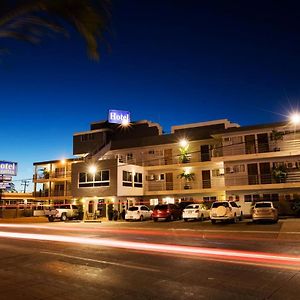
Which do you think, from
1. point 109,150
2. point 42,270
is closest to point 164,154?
point 109,150

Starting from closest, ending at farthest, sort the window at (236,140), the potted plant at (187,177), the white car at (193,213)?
the white car at (193,213), the window at (236,140), the potted plant at (187,177)

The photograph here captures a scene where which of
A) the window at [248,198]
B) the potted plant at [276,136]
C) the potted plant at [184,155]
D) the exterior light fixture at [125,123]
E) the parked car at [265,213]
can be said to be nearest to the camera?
the parked car at [265,213]

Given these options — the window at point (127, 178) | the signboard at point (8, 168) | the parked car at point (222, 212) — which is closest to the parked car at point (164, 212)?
the parked car at point (222, 212)

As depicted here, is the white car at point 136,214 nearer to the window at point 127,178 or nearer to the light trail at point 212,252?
the window at point 127,178

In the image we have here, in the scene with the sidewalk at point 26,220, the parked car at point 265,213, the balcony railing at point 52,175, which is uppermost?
the balcony railing at point 52,175

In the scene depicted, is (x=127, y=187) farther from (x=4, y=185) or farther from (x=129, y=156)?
(x=4, y=185)

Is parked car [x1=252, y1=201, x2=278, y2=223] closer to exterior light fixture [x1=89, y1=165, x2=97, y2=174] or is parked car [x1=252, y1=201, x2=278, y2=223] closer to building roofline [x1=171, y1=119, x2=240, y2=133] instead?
building roofline [x1=171, y1=119, x2=240, y2=133]

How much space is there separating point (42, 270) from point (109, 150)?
37.3 metres

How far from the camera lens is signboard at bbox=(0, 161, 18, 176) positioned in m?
51.8

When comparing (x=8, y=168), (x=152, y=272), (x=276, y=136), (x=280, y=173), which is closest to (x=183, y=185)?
(x=280, y=173)

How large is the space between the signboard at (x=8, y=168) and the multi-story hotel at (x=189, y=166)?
1153 centimetres

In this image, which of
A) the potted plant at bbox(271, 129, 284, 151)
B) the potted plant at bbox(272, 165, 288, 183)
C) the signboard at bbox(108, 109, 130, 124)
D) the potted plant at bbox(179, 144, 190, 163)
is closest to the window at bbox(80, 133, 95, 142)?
the signboard at bbox(108, 109, 130, 124)

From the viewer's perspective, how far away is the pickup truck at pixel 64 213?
37.7 metres

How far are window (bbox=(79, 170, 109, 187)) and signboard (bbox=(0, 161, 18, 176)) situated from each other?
1699 centimetres
